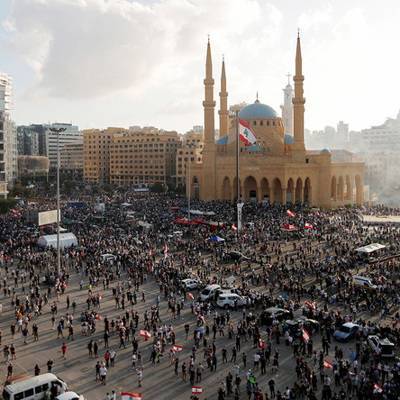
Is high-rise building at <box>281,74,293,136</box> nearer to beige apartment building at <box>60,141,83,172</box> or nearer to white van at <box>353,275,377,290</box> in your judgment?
beige apartment building at <box>60,141,83,172</box>

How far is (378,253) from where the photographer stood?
115 feet

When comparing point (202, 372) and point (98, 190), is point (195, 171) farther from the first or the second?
point (202, 372)

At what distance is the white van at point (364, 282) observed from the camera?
2740 cm

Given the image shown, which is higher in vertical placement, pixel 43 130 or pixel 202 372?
pixel 43 130

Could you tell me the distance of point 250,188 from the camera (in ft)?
220

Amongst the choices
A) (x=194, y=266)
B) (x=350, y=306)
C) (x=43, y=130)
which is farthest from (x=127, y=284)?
(x=43, y=130)

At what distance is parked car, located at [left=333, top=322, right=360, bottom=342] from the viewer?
2112 centimetres

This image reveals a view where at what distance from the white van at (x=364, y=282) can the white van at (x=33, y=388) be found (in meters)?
16.5

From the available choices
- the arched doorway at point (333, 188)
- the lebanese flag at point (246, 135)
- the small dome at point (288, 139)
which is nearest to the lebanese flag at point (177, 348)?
the lebanese flag at point (246, 135)

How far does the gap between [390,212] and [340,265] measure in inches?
1111

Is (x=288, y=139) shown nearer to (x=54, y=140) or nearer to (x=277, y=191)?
(x=277, y=191)

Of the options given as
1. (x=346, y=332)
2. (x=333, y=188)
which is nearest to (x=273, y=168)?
(x=333, y=188)

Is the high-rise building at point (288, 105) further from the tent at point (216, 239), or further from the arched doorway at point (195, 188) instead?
the tent at point (216, 239)

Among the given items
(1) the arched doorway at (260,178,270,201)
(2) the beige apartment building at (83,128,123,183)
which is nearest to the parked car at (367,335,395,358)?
(1) the arched doorway at (260,178,270,201)
